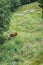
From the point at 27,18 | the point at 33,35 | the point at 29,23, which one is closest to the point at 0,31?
the point at 33,35

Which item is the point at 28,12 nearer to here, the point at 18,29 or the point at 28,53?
the point at 18,29

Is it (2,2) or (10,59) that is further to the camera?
Answer: (2,2)

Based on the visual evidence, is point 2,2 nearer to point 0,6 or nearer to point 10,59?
point 0,6

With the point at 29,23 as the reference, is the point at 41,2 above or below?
above

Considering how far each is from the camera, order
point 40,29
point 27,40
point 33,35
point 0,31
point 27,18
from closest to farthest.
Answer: point 0,31 < point 27,40 < point 33,35 < point 40,29 < point 27,18

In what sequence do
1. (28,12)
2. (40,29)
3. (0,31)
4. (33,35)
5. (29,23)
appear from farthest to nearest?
1. (28,12)
2. (29,23)
3. (40,29)
4. (33,35)
5. (0,31)

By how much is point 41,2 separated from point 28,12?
25.9 meters

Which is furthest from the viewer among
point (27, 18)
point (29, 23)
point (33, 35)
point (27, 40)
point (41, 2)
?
point (27, 18)

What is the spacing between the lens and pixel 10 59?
22016 mm

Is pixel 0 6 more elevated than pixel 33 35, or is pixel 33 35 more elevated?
pixel 0 6

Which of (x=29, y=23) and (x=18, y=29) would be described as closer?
(x=18, y=29)

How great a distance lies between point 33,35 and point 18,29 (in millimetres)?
4401

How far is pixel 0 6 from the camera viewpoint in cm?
2489

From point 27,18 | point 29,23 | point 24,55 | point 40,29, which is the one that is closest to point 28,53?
point 24,55
